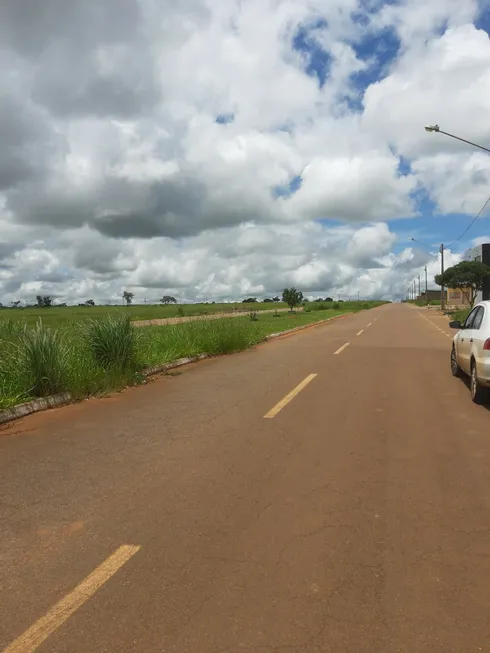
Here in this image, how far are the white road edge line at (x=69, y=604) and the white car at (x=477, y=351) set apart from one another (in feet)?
20.4

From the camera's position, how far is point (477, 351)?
8430 millimetres

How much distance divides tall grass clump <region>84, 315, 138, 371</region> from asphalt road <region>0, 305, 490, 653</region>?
342cm

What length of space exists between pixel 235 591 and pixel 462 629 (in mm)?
1264

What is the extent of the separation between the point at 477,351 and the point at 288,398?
3117 mm

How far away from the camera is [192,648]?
8.86ft

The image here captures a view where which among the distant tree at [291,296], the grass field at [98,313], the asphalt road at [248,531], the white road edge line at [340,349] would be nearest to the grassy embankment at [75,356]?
the grass field at [98,313]

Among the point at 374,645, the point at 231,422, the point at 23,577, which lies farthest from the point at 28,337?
the point at 374,645

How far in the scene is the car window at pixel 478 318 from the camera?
8929mm

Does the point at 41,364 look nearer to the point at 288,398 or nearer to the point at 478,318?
the point at 288,398

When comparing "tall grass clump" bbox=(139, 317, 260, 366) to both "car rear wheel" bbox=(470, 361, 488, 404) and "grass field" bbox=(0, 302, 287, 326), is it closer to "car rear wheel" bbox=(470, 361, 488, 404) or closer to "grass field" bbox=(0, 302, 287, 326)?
"grass field" bbox=(0, 302, 287, 326)

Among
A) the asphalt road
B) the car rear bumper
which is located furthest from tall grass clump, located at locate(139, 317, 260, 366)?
the car rear bumper

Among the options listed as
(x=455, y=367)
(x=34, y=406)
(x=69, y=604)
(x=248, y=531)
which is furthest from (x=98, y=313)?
(x=69, y=604)

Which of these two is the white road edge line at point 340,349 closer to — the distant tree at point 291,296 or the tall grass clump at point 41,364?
the tall grass clump at point 41,364

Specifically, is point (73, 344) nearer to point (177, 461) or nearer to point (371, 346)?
point (177, 461)
